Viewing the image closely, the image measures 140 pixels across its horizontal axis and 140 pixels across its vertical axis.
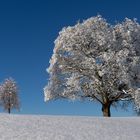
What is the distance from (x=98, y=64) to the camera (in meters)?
48.8

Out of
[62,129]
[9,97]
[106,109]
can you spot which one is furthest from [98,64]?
[9,97]

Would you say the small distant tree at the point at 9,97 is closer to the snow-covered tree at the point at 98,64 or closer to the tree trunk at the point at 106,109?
the snow-covered tree at the point at 98,64

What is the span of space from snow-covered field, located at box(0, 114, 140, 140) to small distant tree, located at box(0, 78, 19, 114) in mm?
62084

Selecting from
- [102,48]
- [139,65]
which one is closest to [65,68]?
[102,48]

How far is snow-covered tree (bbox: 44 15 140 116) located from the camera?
4762cm

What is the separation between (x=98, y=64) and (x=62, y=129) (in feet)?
99.4

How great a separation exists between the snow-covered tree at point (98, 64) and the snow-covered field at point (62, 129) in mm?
26028

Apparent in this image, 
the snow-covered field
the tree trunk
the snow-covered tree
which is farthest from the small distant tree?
the snow-covered field

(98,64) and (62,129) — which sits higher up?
(98,64)

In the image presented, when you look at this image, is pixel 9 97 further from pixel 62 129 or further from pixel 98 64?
pixel 62 129

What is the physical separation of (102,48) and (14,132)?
32.3m

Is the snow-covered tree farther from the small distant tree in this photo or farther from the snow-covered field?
the small distant tree

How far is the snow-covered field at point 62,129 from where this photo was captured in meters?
17.5

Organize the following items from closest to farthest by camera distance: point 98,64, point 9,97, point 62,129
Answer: point 62,129
point 98,64
point 9,97
